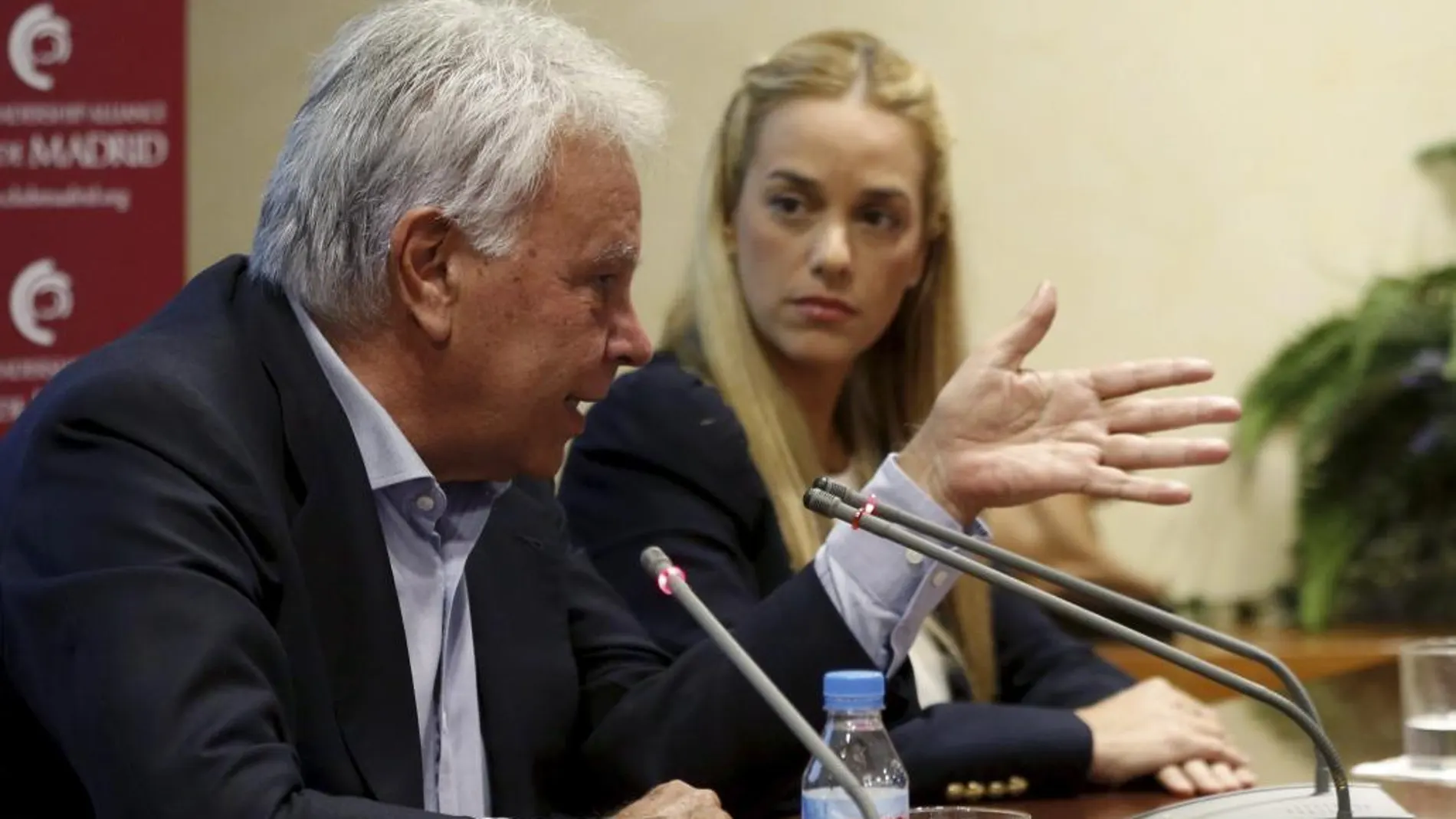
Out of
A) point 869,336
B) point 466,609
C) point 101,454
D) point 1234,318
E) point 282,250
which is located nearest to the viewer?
point 101,454

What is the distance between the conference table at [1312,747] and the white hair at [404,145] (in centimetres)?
75

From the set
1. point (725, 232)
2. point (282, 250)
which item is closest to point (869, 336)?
Result: point (725, 232)

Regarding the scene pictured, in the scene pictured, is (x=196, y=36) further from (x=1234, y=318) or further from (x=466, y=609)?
(x=466, y=609)

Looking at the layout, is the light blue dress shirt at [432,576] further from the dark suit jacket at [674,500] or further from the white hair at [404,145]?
the dark suit jacket at [674,500]

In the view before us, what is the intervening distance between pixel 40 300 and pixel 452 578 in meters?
2.39

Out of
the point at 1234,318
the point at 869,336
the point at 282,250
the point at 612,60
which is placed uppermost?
the point at 612,60

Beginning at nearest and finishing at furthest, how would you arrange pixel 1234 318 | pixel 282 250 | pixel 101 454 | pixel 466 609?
pixel 101 454 < pixel 282 250 < pixel 466 609 < pixel 1234 318

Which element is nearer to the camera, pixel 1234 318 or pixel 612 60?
pixel 612 60

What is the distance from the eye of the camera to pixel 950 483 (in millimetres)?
1827

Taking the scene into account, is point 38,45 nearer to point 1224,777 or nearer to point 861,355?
point 861,355

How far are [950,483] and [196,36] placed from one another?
329 cm

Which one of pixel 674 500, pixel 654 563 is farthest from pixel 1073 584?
pixel 674 500

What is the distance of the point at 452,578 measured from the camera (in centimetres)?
172

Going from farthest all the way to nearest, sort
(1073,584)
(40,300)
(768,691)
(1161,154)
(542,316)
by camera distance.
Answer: (1161,154), (40,300), (542,316), (1073,584), (768,691)
